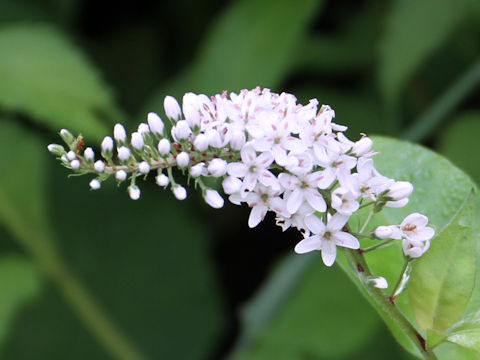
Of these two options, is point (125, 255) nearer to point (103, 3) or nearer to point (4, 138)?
point (4, 138)

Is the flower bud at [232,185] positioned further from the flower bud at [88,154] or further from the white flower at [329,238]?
the flower bud at [88,154]

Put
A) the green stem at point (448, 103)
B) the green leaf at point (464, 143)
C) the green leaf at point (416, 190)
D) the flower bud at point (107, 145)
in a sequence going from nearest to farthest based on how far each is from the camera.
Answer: the flower bud at point (107, 145) < the green leaf at point (416, 190) < the green stem at point (448, 103) < the green leaf at point (464, 143)

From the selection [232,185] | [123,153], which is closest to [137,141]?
[123,153]

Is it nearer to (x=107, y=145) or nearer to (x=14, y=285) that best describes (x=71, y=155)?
(x=107, y=145)

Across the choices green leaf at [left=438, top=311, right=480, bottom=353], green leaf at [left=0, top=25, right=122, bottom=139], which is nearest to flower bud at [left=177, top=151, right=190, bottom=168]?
green leaf at [left=438, top=311, right=480, bottom=353]

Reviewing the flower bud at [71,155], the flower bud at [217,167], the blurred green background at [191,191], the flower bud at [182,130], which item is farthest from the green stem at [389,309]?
the blurred green background at [191,191]

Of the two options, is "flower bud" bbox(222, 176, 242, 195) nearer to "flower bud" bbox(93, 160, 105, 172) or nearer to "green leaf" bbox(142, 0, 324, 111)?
"flower bud" bbox(93, 160, 105, 172)

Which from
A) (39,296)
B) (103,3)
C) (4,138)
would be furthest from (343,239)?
(103,3)
